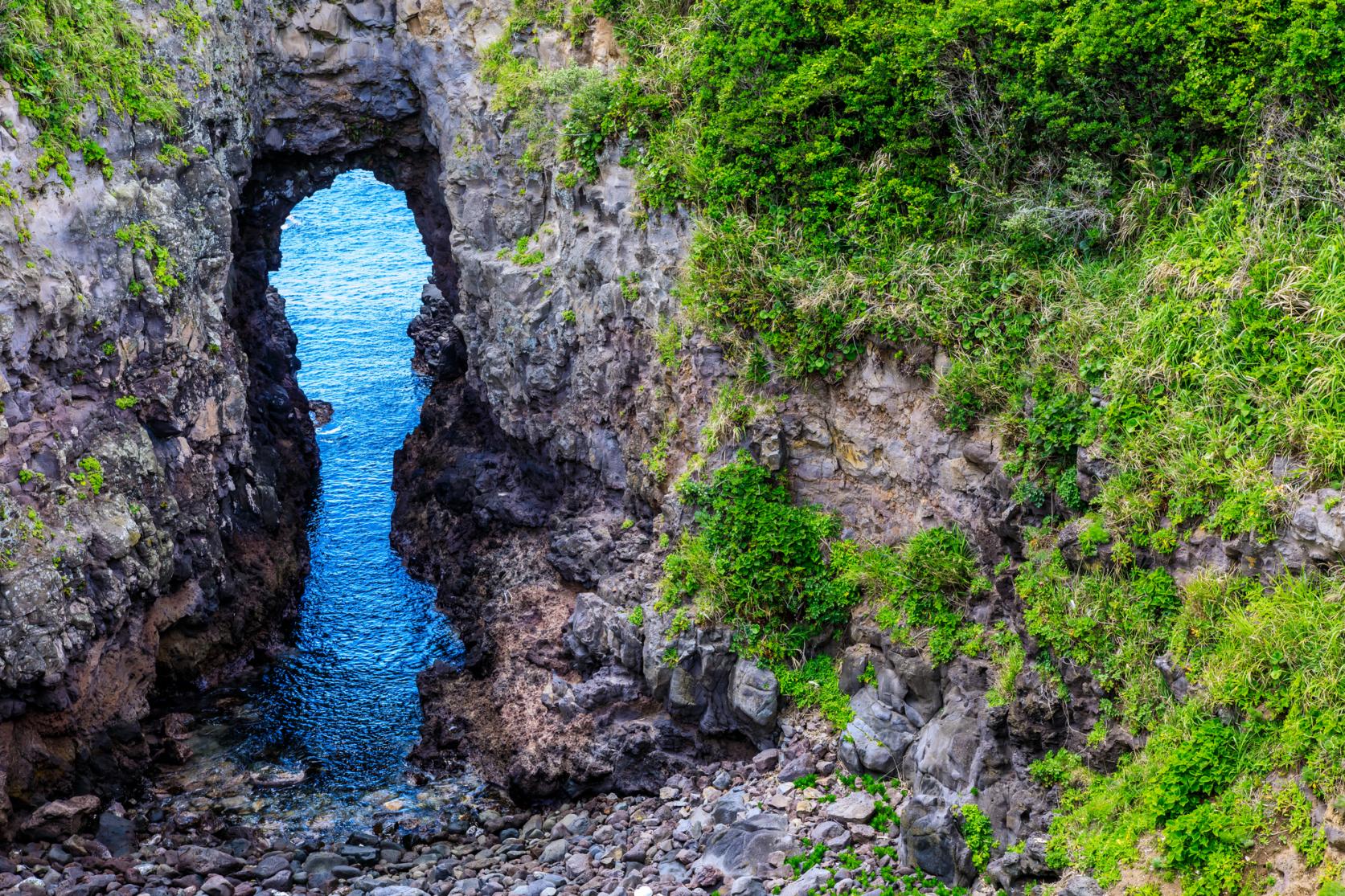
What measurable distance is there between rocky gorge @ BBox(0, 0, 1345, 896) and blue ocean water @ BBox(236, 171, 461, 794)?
106 cm

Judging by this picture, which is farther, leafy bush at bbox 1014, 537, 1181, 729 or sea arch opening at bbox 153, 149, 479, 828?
sea arch opening at bbox 153, 149, 479, 828

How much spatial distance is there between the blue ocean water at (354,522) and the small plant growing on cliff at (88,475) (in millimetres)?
6427

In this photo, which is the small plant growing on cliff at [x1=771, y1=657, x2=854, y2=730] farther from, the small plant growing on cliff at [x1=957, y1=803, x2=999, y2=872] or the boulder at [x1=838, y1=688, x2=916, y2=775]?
the small plant growing on cliff at [x1=957, y1=803, x2=999, y2=872]

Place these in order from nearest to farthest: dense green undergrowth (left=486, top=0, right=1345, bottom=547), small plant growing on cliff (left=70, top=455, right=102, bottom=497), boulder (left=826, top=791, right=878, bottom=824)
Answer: dense green undergrowth (left=486, top=0, right=1345, bottom=547) < boulder (left=826, top=791, right=878, bottom=824) < small plant growing on cliff (left=70, top=455, right=102, bottom=497)

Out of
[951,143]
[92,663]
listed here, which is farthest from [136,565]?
[951,143]

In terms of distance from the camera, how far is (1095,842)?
12.8 metres

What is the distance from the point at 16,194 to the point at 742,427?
41.7ft

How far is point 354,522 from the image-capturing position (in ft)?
110

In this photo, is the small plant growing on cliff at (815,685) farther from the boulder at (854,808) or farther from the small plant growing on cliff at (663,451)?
the small plant growing on cliff at (663,451)

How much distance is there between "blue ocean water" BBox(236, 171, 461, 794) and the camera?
78.9ft

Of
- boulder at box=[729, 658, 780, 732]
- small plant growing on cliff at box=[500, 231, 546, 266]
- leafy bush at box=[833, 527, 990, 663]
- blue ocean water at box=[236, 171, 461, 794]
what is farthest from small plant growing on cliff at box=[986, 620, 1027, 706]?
small plant growing on cliff at box=[500, 231, 546, 266]

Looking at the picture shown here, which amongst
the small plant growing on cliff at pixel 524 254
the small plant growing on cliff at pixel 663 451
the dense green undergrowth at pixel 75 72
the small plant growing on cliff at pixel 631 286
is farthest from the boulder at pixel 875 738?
the dense green undergrowth at pixel 75 72

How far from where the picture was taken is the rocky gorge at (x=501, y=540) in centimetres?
1552

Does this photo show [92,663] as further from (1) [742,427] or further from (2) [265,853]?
(1) [742,427]
